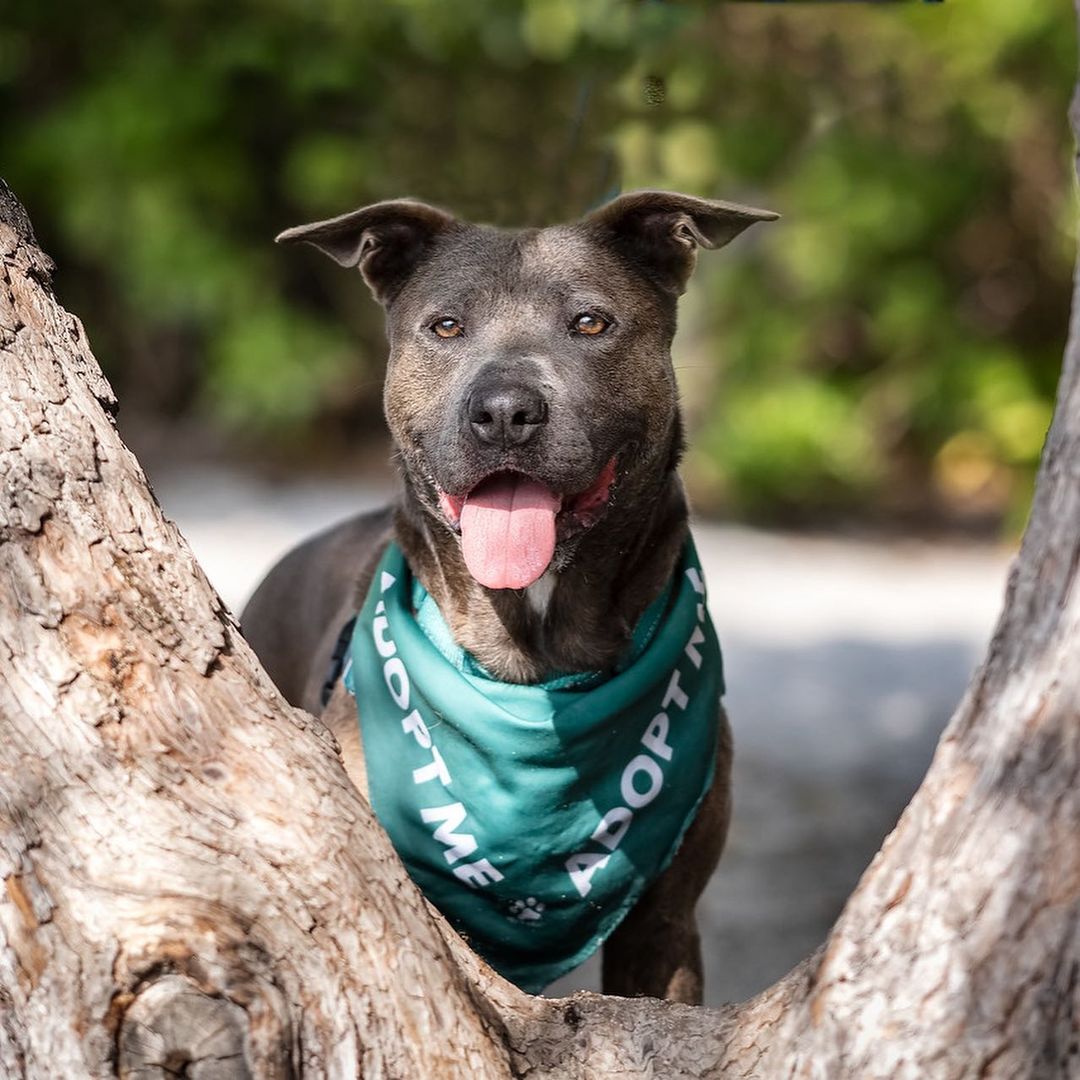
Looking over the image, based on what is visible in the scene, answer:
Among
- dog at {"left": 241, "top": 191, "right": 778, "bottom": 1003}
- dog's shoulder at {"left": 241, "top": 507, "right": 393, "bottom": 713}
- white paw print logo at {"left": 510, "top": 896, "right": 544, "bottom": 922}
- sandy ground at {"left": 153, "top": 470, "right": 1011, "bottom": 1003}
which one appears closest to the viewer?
dog at {"left": 241, "top": 191, "right": 778, "bottom": 1003}

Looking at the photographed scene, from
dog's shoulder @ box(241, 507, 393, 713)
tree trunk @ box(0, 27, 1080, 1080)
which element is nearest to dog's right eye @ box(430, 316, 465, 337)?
dog's shoulder @ box(241, 507, 393, 713)

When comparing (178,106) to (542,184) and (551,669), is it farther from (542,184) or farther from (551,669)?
(551,669)

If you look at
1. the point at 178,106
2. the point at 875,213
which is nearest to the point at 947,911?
the point at 875,213

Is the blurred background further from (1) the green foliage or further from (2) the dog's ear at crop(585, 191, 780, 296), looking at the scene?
(2) the dog's ear at crop(585, 191, 780, 296)

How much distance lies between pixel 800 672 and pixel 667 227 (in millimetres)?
4582

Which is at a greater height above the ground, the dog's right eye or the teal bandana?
the dog's right eye

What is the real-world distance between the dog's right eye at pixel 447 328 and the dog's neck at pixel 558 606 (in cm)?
39

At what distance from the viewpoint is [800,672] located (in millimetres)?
7887

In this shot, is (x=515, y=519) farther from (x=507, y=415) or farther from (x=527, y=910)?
(x=527, y=910)

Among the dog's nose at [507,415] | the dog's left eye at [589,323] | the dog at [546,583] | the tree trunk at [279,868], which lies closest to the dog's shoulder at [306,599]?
the dog at [546,583]

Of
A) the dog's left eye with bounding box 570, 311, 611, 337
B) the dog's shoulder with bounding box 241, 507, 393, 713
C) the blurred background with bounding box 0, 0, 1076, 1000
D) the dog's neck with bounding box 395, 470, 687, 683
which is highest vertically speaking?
the blurred background with bounding box 0, 0, 1076, 1000

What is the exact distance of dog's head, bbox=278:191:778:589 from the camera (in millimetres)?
3217

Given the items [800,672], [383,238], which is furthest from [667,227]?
[800,672]

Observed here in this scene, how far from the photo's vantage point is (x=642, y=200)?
3.53 m
